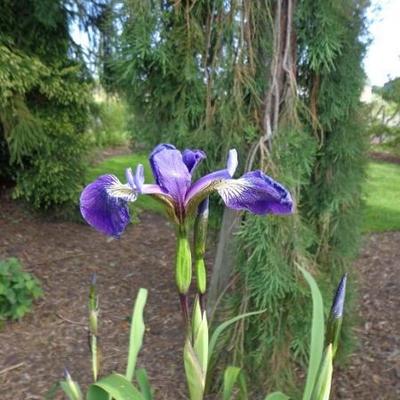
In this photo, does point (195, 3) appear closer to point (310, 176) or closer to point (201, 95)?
point (201, 95)

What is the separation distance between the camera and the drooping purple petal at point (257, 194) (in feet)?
→ 3.89

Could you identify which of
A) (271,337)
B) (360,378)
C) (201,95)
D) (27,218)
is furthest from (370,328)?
(27,218)

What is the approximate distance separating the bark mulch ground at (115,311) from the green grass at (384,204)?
0.50 meters

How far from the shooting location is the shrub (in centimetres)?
380

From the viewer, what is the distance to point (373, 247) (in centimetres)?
620

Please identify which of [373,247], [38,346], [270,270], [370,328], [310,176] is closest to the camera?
[270,270]

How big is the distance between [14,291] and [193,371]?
294 cm

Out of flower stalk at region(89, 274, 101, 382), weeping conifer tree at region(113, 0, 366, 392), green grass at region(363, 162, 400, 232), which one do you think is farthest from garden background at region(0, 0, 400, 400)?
green grass at region(363, 162, 400, 232)

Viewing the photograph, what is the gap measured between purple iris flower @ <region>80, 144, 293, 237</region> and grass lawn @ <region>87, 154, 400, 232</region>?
397 cm

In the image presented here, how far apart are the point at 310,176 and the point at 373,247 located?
3474 millimetres

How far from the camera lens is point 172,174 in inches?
48.0

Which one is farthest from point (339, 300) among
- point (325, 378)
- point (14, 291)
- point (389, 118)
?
point (389, 118)

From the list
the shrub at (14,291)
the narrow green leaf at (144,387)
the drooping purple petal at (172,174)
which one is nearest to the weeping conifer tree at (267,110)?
the narrow green leaf at (144,387)

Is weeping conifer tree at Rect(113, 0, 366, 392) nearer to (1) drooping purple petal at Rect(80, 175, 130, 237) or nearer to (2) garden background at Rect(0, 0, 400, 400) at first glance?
(2) garden background at Rect(0, 0, 400, 400)
